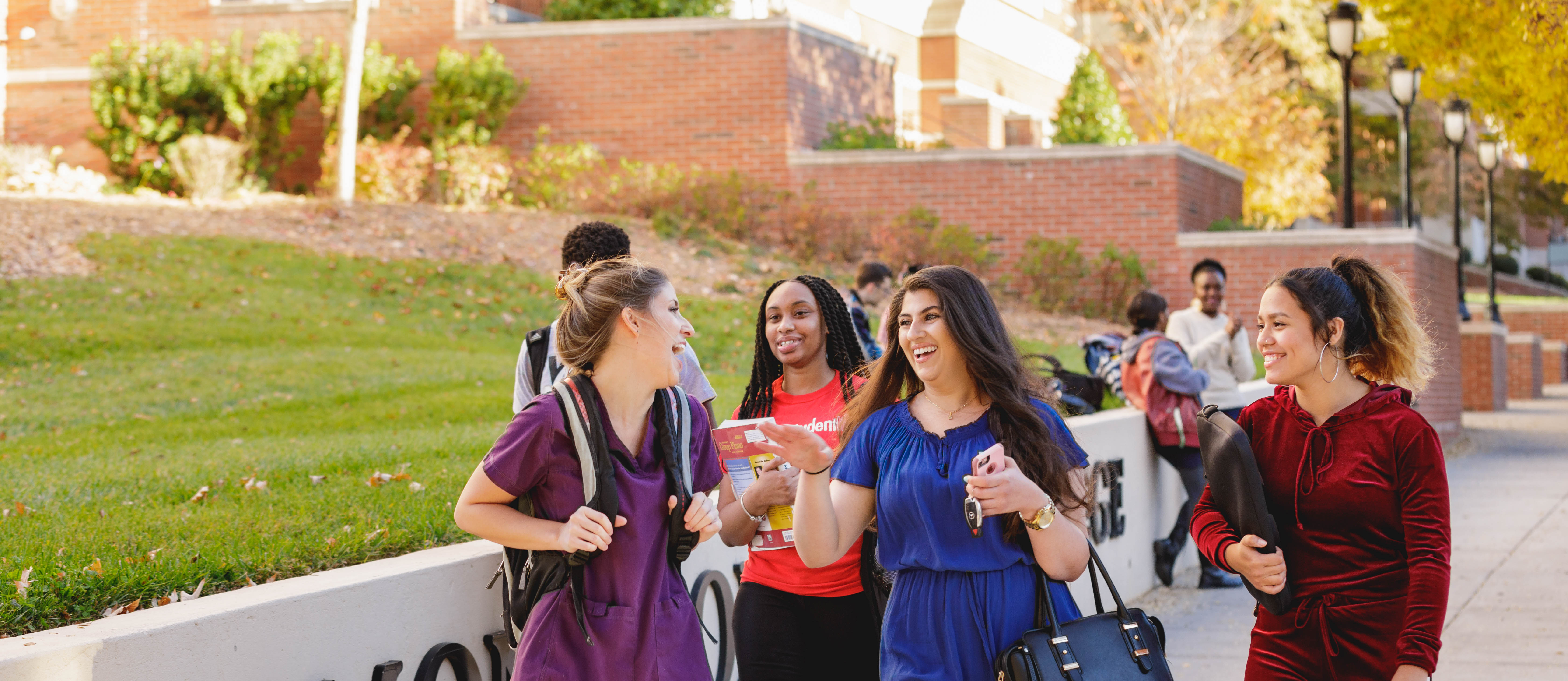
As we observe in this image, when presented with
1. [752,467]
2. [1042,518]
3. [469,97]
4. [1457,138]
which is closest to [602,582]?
[752,467]

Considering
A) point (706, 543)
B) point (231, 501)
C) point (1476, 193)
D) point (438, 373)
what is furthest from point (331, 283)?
point (1476, 193)

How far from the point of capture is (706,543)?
5215mm

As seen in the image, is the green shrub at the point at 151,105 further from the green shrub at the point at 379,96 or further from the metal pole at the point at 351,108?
the metal pole at the point at 351,108

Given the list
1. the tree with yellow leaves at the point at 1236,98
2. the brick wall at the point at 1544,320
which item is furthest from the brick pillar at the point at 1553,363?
the tree with yellow leaves at the point at 1236,98

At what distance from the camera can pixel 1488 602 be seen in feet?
25.8

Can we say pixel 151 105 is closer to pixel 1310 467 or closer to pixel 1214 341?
pixel 1214 341

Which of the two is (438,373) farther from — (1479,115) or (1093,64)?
(1093,64)

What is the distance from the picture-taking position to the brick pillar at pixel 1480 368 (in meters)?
21.6

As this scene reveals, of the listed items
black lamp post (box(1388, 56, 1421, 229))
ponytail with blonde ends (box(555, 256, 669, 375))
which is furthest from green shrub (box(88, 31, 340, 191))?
ponytail with blonde ends (box(555, 256, 669, 375))

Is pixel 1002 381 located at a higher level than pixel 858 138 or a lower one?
lower

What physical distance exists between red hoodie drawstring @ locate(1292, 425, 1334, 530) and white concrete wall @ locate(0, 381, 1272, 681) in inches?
90.2

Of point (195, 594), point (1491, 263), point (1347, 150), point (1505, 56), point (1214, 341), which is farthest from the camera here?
point (1491, 263)

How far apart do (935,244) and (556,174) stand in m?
5.62

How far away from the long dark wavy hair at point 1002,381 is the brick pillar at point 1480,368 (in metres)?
20.6
